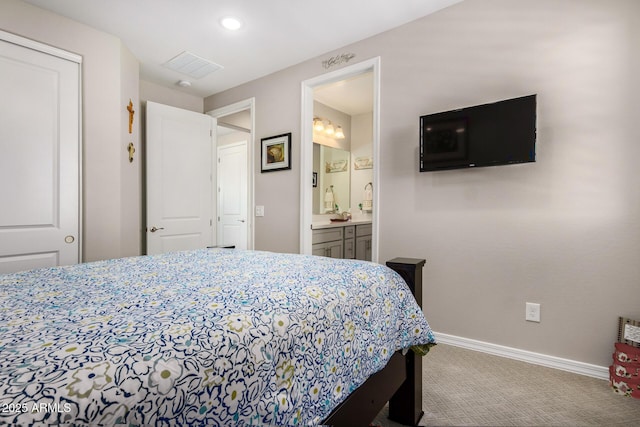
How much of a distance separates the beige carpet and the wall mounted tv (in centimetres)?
137

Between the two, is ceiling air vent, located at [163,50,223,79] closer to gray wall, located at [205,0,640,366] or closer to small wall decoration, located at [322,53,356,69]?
small wall decoration, located at [322,53,356,69]

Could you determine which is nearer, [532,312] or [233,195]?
[532,312]

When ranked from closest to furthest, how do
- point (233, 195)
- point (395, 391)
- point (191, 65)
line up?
point (395, 391) < point (191, 65) < point (233, 195)

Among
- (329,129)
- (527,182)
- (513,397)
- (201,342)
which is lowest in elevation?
(513,397)

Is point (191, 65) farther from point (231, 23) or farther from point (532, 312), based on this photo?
point (532, 312)

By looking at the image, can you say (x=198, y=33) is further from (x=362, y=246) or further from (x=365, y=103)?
(x=362, y=246)

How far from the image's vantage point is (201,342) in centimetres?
65

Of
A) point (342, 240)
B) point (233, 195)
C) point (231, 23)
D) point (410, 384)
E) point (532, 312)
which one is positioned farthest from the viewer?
point (233, 195)

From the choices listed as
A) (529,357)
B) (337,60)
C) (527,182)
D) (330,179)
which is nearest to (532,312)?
(529,357)

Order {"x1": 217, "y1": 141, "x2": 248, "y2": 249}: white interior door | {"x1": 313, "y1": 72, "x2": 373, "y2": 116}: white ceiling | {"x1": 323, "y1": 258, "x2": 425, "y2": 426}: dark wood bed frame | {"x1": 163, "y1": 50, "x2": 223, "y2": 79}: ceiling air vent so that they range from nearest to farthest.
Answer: {"x1": 323, "y1": 258, "x2": 425, "y2": 426}: dark wood bed frame
{"x1": 163, "y1": 50, "x2": 223, "y2": 79}: ceiling air vent
{"x1": 313, "y1": 72, "x2": 373, "y2": 116}: white ceiling
{"x1": 217, "y1": 141, "x2": 248, "y2": 249}: white interior door

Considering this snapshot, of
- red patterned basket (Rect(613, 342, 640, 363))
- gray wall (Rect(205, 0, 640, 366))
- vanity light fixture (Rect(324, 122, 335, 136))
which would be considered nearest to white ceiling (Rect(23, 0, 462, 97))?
gray wall (Rect(205, 0, 640, 366))

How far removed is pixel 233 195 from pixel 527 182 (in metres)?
4.33

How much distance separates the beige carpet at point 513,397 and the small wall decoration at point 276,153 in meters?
2.35

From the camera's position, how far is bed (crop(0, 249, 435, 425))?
1.66ft
